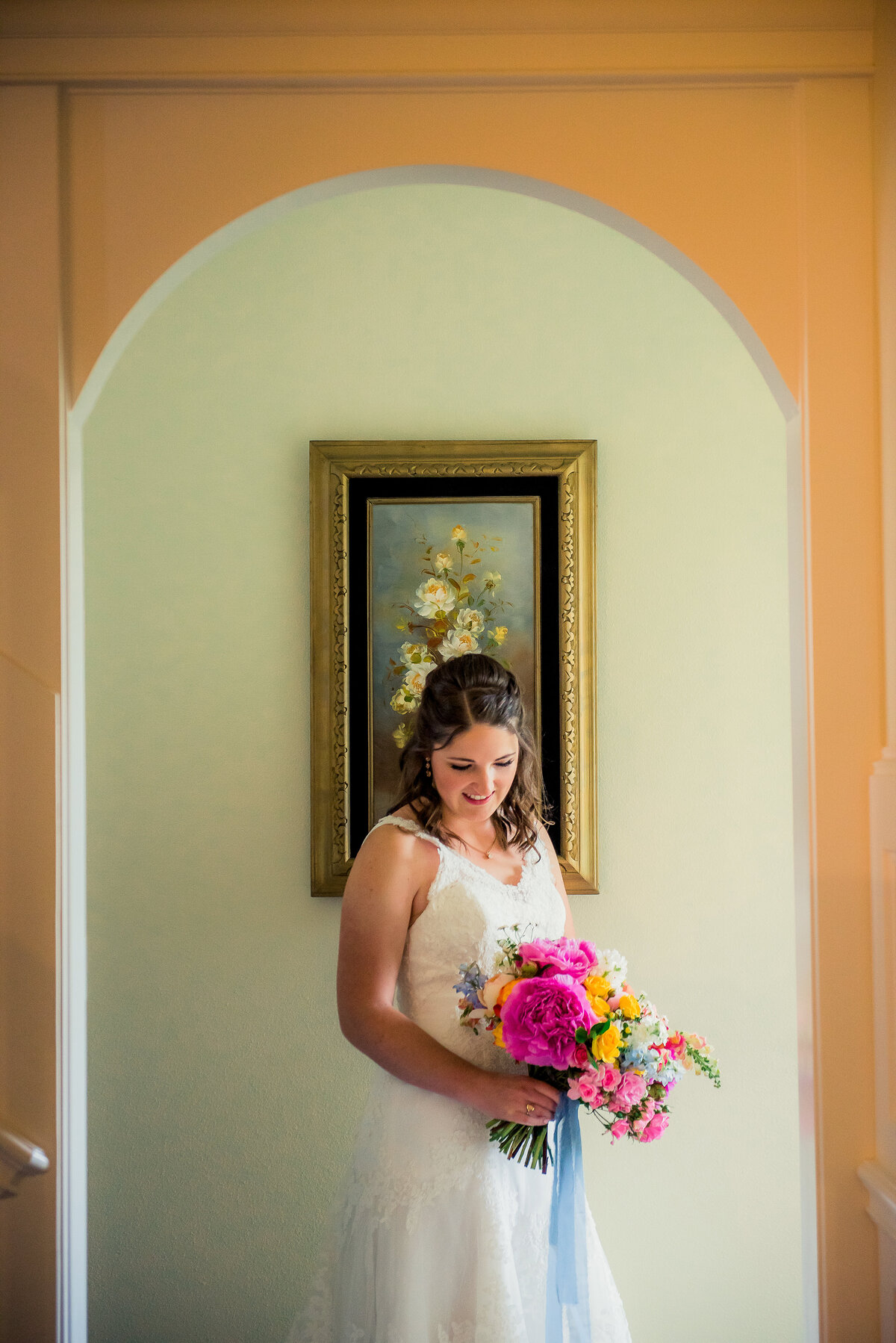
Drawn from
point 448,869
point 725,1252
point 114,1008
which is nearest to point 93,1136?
point 114,1008

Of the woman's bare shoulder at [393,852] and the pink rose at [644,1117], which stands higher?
the woman's bare shoulder at [393,852]

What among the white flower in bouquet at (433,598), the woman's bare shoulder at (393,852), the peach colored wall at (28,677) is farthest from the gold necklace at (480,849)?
the peach colored wall at (28,677)

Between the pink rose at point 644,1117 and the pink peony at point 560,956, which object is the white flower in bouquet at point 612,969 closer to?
the pink peony at point 560,956

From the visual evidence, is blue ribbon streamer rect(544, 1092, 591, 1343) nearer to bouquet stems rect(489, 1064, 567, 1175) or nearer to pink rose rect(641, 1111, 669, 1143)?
bouquet stems rect(489, 1064, 567, 1175)

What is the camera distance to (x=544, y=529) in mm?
2697

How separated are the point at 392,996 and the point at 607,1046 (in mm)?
Answer: 514

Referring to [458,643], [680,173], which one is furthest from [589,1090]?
[680,173]

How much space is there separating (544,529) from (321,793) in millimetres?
973

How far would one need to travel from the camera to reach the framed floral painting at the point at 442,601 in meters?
2.67

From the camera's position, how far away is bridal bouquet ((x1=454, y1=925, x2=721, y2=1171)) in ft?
5.46

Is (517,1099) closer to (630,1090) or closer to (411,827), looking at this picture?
(630,1090)

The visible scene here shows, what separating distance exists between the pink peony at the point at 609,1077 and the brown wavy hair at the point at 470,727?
2.05ft

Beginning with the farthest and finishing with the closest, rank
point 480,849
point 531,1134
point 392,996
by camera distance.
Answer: point 480,849, point 392,996, point 531,1134

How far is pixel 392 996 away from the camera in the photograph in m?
1.99
